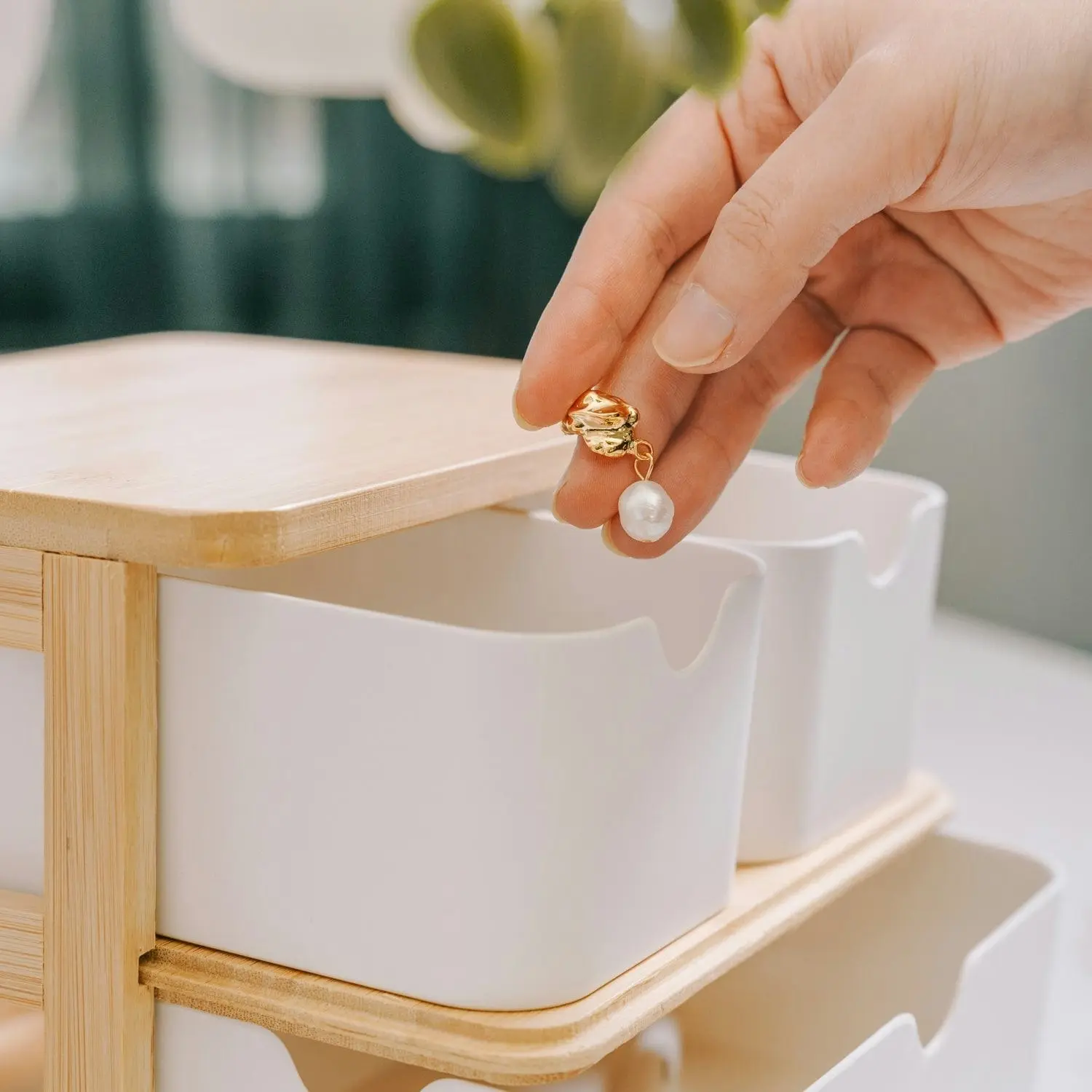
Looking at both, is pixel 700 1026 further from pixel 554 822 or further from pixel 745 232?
pixel 745 232

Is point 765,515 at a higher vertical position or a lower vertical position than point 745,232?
lower

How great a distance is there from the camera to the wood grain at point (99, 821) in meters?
0.46

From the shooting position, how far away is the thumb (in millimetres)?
444

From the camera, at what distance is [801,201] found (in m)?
0.44

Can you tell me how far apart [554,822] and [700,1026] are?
1.11 ft

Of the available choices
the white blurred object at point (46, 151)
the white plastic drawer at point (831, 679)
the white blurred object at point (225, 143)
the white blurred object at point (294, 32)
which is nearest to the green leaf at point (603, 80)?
the white blurred object at point (294, 32)

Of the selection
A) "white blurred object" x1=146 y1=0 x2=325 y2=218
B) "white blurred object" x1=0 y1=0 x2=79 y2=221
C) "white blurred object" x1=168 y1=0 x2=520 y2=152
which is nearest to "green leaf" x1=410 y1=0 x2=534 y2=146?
"white blurred object" x1=168 y1=0 x2=520 y2=152

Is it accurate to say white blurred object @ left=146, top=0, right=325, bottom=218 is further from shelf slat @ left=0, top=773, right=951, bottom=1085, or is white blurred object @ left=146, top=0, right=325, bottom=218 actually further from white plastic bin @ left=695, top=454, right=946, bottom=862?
shelf slat @ left=0, top=773, right=951, bottom=1085

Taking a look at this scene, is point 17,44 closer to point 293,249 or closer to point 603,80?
point 603,80

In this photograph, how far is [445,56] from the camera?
16 cm

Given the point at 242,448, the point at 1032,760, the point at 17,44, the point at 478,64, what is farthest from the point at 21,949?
the point at 1032,760

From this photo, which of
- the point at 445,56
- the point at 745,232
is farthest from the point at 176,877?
the point at 445,56

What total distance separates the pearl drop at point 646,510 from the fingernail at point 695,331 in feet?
0.15

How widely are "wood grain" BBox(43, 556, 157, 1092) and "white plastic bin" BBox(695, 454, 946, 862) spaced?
0.25 m
